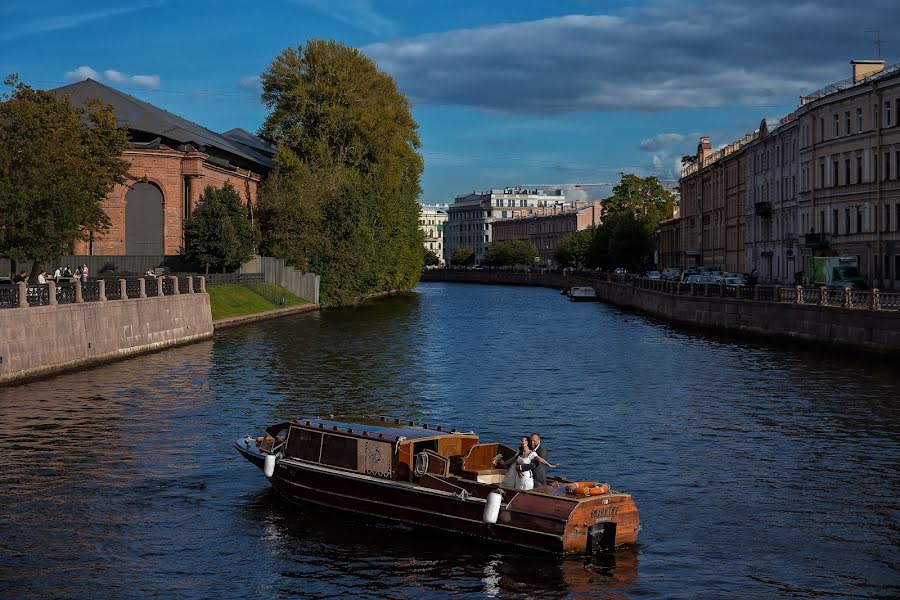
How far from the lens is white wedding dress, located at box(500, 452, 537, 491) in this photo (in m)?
20.2

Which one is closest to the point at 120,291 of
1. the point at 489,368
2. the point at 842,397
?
the point at 489,368

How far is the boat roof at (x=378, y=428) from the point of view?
2189 cm

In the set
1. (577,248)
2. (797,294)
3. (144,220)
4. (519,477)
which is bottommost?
(519,477)

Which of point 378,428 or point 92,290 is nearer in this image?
point 378,428

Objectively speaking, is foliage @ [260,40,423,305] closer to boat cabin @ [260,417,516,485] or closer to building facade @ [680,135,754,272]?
building facade @ [680,135,754,272]

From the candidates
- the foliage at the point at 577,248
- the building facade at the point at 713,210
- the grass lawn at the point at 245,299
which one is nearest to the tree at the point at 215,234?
the grass lawn at the point at 245,299

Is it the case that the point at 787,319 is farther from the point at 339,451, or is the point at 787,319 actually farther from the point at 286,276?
the point at 286,276

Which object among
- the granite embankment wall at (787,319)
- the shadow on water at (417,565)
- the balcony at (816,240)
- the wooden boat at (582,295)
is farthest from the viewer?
the wooden boat at (582,295)

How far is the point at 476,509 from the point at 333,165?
77.9 meters

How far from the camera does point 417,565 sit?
63.7ft

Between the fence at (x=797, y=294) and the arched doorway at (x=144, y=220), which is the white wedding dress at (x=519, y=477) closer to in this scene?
the fence at (x=797, y=294)

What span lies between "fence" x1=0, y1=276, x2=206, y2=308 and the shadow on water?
22.4 meters

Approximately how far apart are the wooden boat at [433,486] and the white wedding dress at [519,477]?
224 mm

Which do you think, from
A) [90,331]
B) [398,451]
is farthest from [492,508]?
[90,331]
